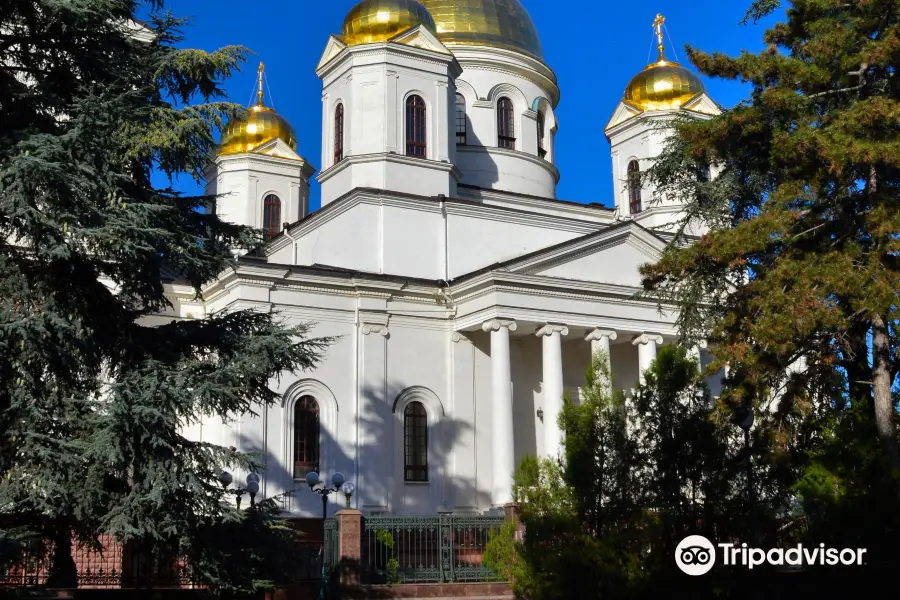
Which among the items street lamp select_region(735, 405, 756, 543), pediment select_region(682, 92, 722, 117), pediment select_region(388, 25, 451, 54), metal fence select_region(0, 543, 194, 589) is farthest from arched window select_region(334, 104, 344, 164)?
street lamp select_region(735, 405, 756, 543)

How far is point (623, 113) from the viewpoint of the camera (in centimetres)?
3497

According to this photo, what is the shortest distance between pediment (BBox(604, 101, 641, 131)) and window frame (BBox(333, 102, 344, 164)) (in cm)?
944

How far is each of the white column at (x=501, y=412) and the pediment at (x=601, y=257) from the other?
5.25 ft

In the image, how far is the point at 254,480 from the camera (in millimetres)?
20125

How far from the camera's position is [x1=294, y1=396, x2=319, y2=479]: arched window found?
26.2 metres

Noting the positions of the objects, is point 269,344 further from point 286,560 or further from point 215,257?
point 286,560

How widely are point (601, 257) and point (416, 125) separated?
20.0 feet

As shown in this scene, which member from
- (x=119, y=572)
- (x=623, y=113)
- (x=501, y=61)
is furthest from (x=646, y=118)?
(x=119, y=572)

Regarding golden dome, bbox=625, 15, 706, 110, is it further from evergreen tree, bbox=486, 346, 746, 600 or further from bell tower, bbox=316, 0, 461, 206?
evergreen tree, bbox=486, 346, 746, 600

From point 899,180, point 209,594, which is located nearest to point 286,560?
point 209,594

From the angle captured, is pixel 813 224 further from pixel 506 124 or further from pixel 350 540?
pixel 506 124

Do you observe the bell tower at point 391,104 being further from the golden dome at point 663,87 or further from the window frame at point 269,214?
the golden dome at point 663,87

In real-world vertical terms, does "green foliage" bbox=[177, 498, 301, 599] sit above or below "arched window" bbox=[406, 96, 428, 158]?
below

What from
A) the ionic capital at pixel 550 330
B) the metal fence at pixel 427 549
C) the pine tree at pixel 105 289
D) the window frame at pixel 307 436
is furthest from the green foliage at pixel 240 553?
the ionic capital at pixel 550 330
